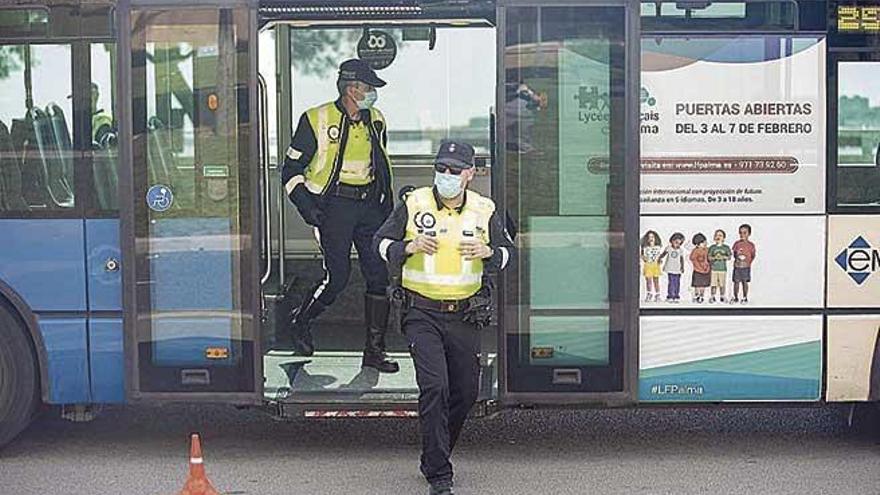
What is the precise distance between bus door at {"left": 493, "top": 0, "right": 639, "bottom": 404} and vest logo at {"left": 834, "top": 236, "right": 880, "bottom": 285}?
1.10 m

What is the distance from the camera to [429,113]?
35.4 ft

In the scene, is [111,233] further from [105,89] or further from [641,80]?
[641,80]

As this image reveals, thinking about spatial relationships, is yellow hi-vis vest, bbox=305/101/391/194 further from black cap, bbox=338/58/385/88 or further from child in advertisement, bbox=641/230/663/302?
child in advertisement, bbox=641/230/663/302

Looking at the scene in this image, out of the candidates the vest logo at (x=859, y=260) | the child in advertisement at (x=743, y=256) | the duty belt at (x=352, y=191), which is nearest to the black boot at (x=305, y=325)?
the duty belt at (x=352, y=191)

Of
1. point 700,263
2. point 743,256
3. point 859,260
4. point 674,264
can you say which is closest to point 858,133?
point 859,260

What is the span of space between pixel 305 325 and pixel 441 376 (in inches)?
93.1

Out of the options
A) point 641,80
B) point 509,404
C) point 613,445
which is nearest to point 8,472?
point 509,404

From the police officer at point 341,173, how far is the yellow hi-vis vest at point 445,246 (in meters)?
1.84

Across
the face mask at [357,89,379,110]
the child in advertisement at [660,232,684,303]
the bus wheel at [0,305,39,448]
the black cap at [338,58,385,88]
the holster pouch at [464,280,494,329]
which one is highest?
the black cap at [338,58,385,88]

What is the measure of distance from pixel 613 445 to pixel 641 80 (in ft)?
6.89

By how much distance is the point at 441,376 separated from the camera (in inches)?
270

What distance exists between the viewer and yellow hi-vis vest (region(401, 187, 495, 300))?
6902mm

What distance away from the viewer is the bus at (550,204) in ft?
24.3

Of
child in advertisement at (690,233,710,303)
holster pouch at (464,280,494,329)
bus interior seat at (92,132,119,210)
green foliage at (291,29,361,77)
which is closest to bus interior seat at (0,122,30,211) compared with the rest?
bus interior seat at (92,132,119,210)
